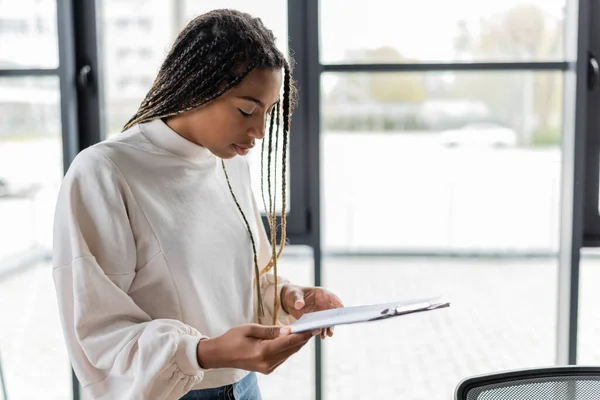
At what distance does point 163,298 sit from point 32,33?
5.08 feet

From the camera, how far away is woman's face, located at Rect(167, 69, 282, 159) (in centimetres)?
108

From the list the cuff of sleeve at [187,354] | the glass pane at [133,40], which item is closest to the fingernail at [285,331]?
the cuff of sleeve at [187,354]

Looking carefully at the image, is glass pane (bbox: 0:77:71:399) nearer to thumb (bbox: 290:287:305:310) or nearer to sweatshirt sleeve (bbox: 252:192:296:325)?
sweatshirt sleeve (bbox: 252:192:296:325)

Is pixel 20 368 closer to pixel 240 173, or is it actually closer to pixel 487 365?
pixel 240 173

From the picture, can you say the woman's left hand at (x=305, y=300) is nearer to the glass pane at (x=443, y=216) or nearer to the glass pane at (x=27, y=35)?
the glass pane at (x=443, y=216)

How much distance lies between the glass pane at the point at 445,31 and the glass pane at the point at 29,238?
3.23ft

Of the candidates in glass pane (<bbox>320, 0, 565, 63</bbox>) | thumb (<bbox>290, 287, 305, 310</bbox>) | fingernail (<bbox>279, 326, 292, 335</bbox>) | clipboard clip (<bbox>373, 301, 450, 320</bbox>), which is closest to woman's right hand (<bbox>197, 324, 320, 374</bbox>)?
fingernail (<bbox>279, 326, 292, 335</bbox>)

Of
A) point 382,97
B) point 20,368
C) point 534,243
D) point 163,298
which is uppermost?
point 382,97

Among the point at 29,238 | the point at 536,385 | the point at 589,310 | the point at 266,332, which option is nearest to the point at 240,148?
the point at 266,332

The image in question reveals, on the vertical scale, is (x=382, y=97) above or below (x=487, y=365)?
above

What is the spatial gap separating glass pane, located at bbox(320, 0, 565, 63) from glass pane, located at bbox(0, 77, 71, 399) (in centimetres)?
98

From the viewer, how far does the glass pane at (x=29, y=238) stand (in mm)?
2262

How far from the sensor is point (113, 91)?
2.28m

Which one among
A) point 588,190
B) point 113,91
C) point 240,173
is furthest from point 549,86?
point 113,91
